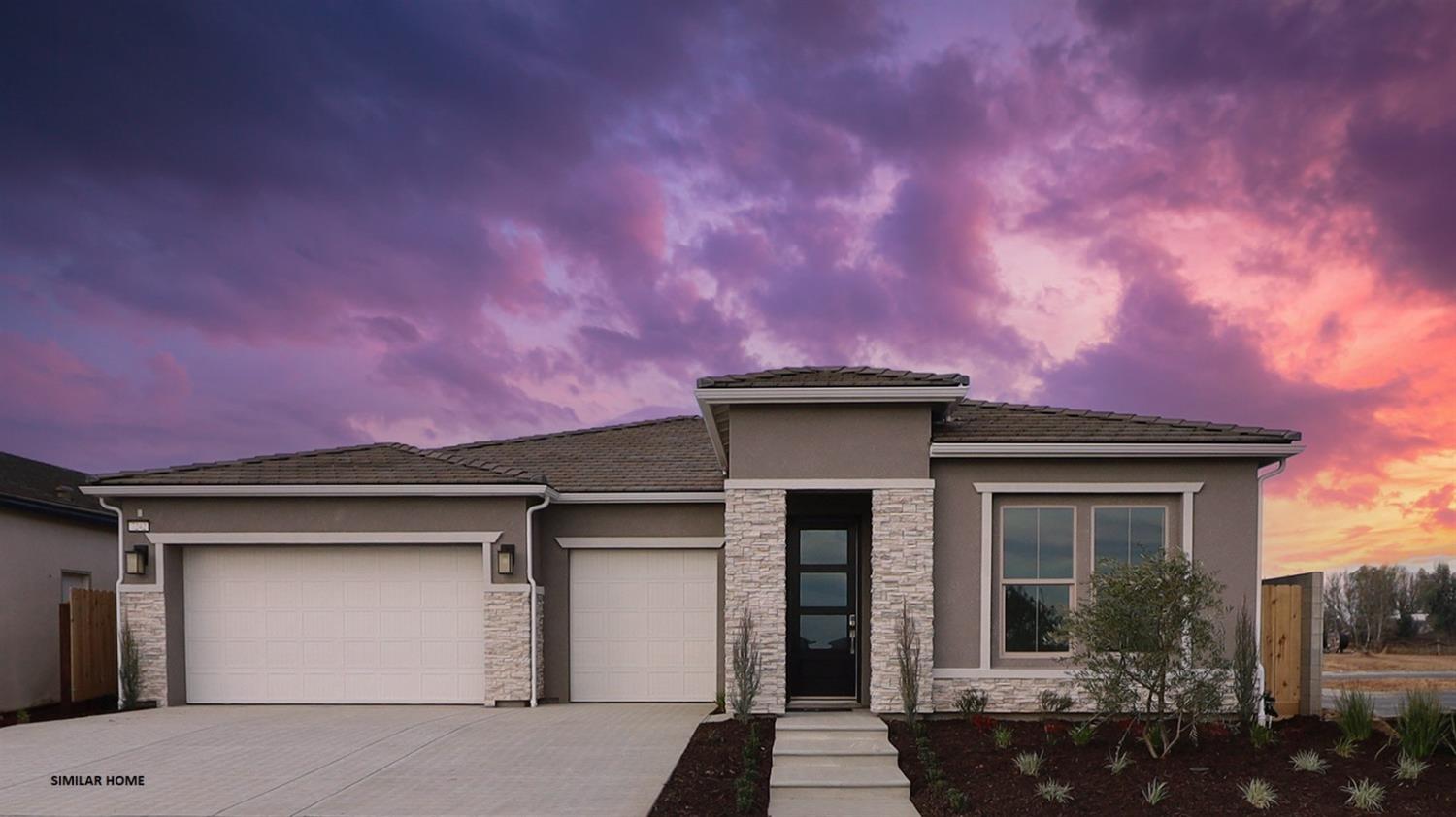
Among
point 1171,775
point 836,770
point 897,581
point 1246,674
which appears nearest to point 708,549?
point 897,581

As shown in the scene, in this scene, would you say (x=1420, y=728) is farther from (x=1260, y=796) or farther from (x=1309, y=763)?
(x=1260, y=796)

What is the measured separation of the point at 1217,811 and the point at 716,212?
9.67 metres

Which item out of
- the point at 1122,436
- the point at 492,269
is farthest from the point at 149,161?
the point at 1122,436

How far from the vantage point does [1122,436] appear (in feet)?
34.1

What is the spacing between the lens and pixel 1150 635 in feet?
26.8

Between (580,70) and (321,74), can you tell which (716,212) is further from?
(321,74)

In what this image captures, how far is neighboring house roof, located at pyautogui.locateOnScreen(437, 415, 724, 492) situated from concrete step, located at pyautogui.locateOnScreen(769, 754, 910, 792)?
4.43 m

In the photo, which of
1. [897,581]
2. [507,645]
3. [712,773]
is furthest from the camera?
[507,645]

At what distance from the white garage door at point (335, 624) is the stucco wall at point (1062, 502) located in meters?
5.87

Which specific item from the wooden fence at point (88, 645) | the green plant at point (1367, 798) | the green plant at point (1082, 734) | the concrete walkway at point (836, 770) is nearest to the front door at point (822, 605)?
the concrete walkway at point (836, 770)

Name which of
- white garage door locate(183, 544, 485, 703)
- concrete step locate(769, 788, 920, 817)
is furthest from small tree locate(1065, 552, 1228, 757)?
white garage door locate(183, 544, 485, 703)

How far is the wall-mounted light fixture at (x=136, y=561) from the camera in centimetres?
1182

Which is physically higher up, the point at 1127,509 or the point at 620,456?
the point at 620,456

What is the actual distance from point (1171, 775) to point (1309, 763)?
1176 millimetres
